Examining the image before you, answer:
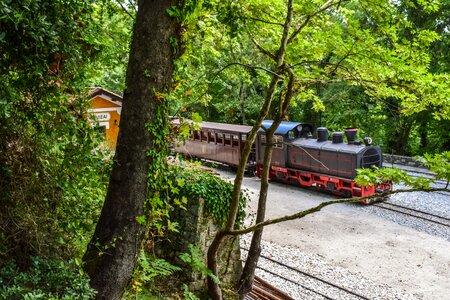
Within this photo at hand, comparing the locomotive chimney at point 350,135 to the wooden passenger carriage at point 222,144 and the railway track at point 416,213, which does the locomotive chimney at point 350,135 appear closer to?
the railway track at point 416,213

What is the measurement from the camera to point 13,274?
3391 millimetres

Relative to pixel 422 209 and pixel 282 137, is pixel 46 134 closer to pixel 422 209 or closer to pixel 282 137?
pixel 422 209

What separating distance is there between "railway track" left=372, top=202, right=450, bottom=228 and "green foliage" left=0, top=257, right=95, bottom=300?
41.0 feet

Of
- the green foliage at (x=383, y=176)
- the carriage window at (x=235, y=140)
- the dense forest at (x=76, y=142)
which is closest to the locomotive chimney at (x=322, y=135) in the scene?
the carriage window at (x=235, y=140)

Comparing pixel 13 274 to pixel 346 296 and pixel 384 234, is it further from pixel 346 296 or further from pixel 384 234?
Answer: pixel 384 234

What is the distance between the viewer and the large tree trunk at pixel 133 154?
3.66 m

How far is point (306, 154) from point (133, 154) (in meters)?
14.2

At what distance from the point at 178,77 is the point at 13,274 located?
2.34 metres

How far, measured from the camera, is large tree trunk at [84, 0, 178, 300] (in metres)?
3.66

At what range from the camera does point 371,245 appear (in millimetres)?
11477

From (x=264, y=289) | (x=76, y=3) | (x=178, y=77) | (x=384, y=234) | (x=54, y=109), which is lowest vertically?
(x=264, y=289)

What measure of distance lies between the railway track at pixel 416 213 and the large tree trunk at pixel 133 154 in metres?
12.1

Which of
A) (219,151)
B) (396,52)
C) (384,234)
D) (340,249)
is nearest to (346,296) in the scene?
(340,249)

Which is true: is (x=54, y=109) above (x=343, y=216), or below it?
above
